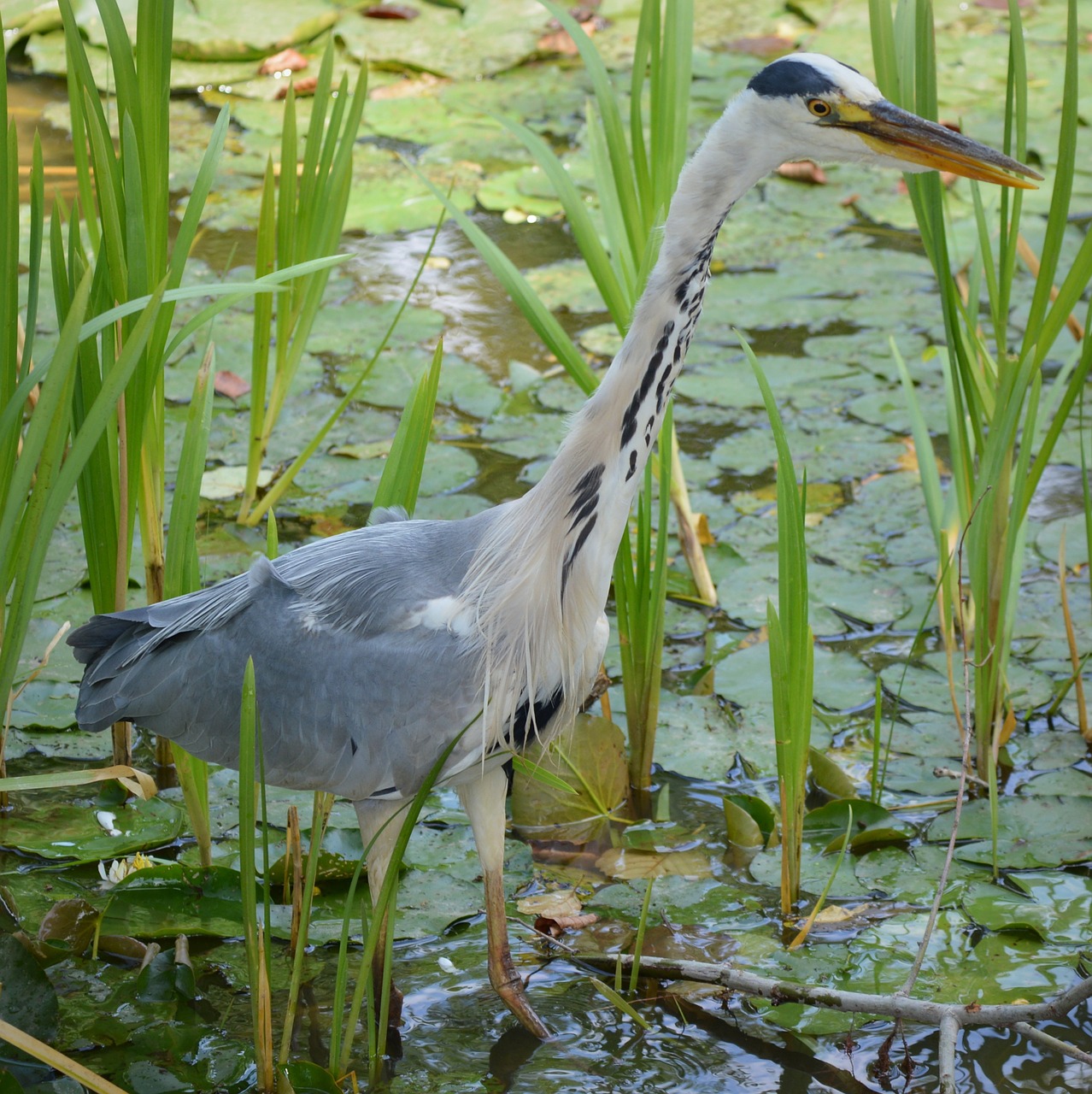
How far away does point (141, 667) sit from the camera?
7.81 feet

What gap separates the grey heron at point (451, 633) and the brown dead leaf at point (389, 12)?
613 cm

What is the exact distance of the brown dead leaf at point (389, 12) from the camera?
25.1 ft

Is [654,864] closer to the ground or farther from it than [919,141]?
closer to the ground

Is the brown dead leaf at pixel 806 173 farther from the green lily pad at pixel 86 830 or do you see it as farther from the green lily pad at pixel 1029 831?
the green lily pad at pixel 86 830

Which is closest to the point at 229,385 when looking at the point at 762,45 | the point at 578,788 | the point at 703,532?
the point at 703,532

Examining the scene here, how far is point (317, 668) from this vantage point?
7.59ft

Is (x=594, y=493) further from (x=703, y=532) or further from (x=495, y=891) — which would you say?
(x=703, y=532)

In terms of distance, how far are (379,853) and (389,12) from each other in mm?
6524

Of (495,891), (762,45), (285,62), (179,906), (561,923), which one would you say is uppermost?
(762,45)

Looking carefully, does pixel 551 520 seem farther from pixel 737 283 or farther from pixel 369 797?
pixel 737 283

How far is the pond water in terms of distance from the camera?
7.83 feet

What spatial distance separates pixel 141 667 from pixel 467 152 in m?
4.77

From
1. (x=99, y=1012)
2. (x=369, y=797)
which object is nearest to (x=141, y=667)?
(x=369, y=797)

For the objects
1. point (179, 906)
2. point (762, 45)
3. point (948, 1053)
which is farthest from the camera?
point (762, 45)
